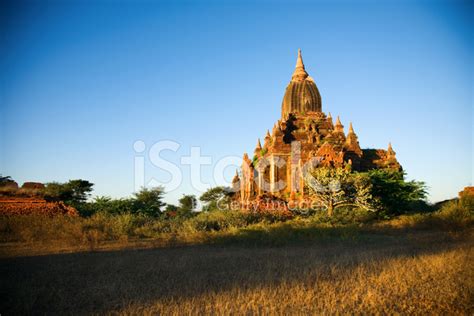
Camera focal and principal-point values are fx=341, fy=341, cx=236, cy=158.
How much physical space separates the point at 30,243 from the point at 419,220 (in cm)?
1491

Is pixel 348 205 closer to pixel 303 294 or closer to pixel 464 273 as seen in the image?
pixel 464 273

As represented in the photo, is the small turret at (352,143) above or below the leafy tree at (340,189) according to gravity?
above

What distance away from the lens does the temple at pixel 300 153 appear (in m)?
20.8

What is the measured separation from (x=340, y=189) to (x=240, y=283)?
11.7 meters

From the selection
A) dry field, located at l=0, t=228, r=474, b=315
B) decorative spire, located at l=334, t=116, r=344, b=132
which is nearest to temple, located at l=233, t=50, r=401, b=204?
decorative spire, located at l=334, t=116, r=344, b=132

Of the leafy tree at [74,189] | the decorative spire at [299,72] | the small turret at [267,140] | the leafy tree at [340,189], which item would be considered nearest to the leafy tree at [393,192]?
the leafy tree at [340,189]

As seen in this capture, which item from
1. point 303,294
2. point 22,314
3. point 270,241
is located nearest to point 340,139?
point 270,241

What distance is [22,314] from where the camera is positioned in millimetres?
4121

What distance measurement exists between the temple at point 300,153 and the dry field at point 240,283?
12.4 meters

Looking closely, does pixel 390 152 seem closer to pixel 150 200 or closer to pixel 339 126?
pixel 339 126

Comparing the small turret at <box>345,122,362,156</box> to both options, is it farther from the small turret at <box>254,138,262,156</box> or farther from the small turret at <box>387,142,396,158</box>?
the small turret at <box>254,138,262,156</box>

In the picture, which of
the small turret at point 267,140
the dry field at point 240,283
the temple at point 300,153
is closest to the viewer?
the dry field at point 240,283

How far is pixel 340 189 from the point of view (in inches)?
633

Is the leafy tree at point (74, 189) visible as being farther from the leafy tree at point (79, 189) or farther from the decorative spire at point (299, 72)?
the decorative spire at point (299, 72)
